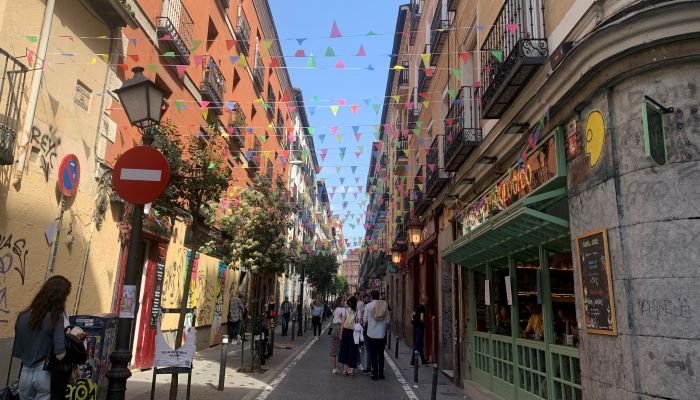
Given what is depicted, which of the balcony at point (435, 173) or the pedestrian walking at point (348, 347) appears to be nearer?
the pedestrian walking at point (348, 347)

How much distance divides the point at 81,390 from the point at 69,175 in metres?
4.25

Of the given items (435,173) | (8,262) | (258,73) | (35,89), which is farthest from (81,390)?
(258,73)

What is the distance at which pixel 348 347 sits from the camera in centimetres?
1161

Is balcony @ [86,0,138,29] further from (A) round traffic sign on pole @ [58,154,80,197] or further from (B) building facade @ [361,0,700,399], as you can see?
(B) building facade @ [361,0,700,399]

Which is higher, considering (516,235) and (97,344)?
(516,235)

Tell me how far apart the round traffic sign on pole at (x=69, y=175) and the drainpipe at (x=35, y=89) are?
2.99 feet

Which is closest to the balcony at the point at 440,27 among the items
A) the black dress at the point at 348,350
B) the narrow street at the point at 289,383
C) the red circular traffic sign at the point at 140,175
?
the black dress at the point at 348,350

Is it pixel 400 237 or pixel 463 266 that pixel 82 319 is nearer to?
pixel 463 266

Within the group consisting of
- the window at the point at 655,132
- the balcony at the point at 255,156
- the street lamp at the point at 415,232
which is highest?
the balcony at the point at 255,156

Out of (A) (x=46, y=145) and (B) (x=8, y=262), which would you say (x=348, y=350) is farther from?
(A) (x=46, y=145)

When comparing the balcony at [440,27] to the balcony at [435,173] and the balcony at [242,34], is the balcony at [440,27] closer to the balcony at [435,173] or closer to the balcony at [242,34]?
the balcony at [435,173]

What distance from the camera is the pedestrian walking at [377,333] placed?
1098cm

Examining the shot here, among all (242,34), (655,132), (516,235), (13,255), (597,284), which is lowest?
(597,284)

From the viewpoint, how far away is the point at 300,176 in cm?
4106
